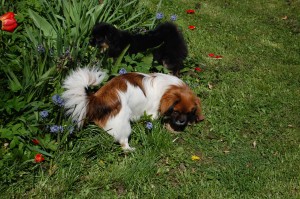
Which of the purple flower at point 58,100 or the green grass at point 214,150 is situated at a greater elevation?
the purple flower at point 58,100

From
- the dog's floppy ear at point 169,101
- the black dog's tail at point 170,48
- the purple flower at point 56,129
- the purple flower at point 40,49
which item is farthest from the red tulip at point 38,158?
the black dog's tail at point 170,48

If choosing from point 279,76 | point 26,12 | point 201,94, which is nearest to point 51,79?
point 26,12

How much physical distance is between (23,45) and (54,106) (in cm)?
95

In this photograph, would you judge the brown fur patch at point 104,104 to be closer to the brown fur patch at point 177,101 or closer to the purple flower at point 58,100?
the purple flower at point 58,100

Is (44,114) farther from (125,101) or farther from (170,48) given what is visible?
(170,48)

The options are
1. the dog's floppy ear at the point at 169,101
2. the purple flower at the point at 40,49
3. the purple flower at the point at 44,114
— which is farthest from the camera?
the dog's floppy ear at the point at 169,101

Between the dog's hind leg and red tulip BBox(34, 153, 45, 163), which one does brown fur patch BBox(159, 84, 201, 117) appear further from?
red tulip BBox(34, 153, 45, 163)

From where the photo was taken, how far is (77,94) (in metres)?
3.88

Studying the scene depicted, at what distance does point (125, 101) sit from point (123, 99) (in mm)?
34

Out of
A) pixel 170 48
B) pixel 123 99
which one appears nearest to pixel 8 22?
pixel 123 99

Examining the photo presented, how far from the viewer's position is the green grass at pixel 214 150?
3.78 m

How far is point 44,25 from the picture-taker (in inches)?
189

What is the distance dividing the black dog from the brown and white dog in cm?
86

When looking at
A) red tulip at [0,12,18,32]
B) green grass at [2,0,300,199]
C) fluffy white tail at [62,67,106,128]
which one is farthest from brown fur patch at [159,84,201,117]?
red tulip at [0,12,18,32]
